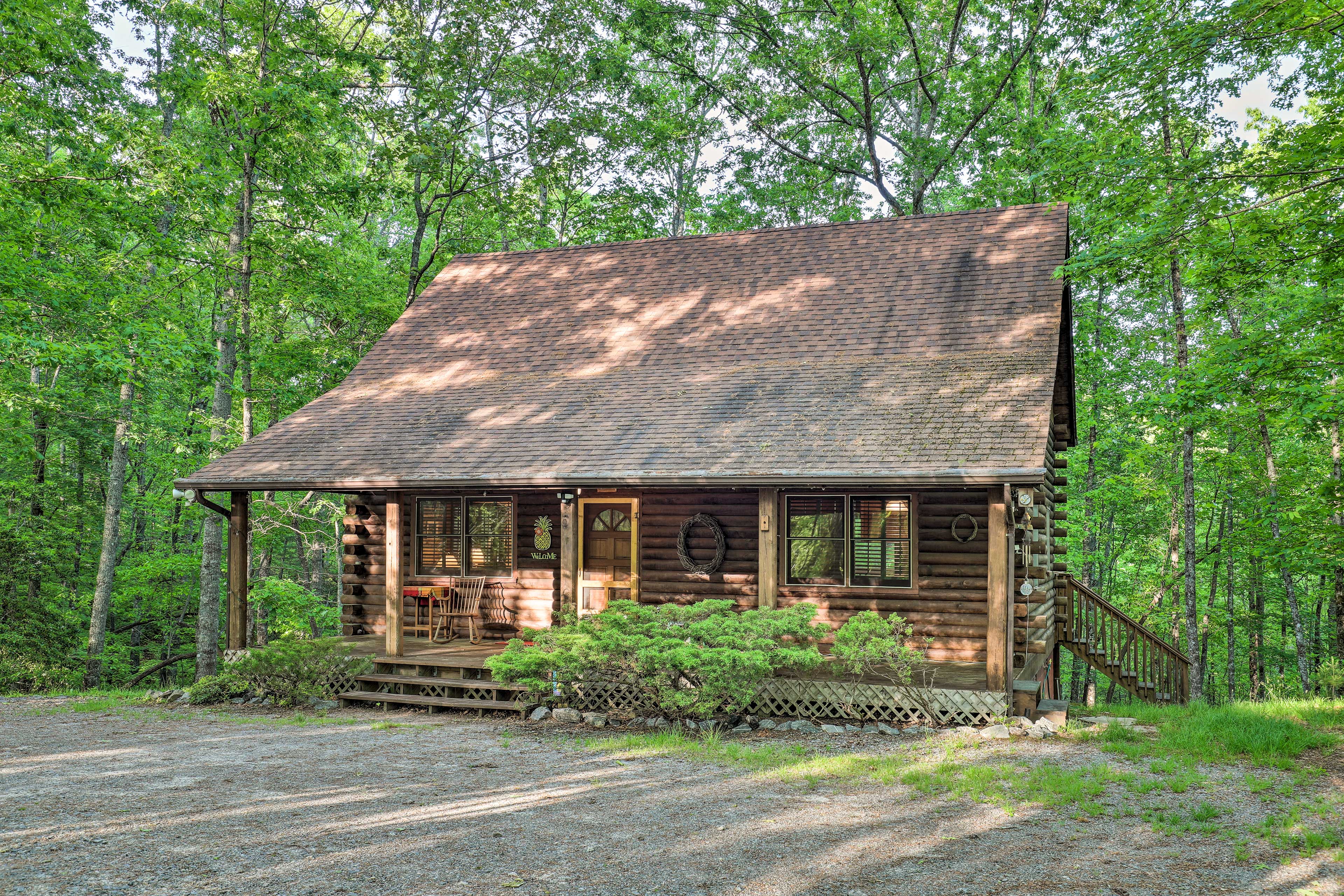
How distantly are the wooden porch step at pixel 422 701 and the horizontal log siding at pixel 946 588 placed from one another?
4138 mm

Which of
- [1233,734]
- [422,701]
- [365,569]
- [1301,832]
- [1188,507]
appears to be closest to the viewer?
[1301,832]

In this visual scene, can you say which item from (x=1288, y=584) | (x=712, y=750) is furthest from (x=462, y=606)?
(x=1288, y=584)

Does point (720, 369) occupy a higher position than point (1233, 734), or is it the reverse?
point (720, 369)

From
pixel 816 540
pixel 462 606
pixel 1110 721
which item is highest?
pixel 816 540

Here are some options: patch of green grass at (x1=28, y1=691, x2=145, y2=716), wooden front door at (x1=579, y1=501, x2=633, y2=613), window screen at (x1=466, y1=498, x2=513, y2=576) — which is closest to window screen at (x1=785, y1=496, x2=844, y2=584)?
wooden front door at (x1=579, y1=501, x2=633, y2=613)

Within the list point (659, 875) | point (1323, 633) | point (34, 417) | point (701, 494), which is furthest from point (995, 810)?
point (1323, 633)

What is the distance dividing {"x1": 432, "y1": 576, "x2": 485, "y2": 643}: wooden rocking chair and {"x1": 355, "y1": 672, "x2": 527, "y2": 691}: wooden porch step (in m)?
1.57

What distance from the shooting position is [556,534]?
13.2 metres

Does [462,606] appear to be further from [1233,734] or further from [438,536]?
[1233,734]

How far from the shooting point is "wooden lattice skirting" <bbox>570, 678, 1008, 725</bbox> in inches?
377

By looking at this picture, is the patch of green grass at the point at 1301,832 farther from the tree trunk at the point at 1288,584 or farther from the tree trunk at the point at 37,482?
the tree trunk at the point at 37,482

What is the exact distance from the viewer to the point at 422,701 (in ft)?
37.3

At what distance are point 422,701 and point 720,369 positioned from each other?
6078 mm

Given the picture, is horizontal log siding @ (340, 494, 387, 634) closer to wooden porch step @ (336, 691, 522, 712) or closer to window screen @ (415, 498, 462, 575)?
window screen @ (415, 498, 462, 575)
